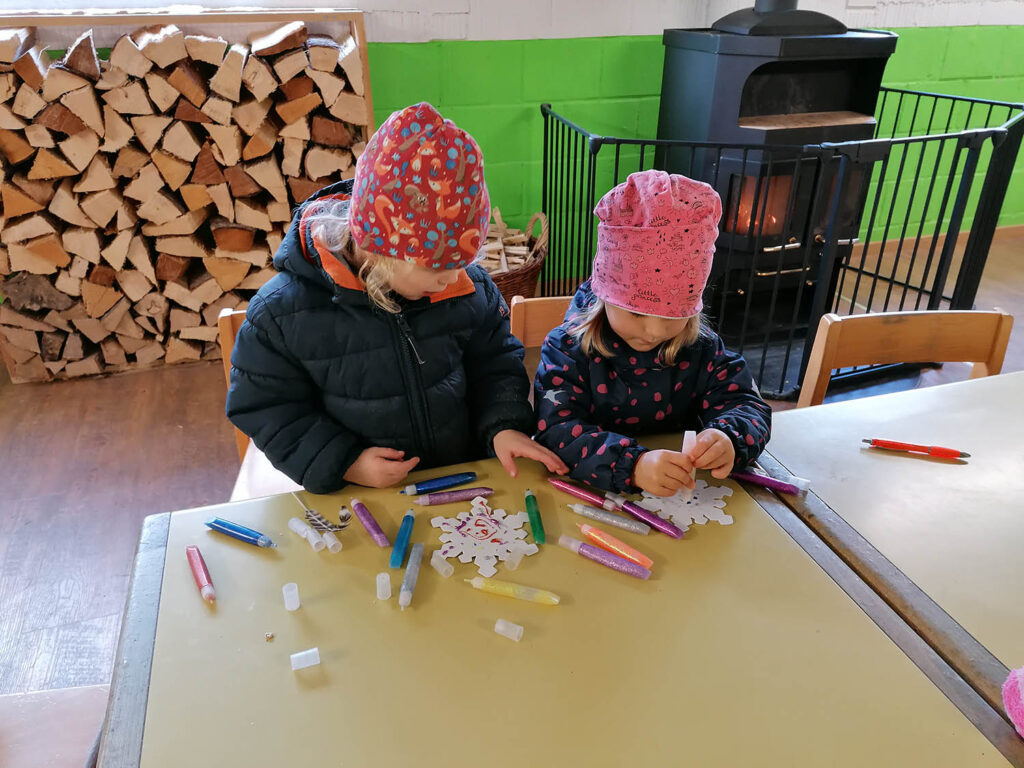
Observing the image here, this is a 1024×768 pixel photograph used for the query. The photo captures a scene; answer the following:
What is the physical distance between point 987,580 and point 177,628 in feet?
3.01

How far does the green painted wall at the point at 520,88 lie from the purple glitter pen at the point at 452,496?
2265 millimetres

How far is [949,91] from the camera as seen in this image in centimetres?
375

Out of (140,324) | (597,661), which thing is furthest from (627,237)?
(140,324)

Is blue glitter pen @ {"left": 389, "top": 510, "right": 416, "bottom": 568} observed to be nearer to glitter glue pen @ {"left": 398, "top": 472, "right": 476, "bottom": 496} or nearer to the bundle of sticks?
glitter glue pen @ {"left": 398, "top": 472, "right": 476, "bottom": 496}

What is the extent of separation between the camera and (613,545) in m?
0.88

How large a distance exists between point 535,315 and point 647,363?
37cm

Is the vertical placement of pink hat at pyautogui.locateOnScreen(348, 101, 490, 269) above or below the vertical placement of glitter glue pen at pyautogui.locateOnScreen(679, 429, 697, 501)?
above

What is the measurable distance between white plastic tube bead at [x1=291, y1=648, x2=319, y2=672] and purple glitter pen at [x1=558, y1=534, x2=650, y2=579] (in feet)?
1.03

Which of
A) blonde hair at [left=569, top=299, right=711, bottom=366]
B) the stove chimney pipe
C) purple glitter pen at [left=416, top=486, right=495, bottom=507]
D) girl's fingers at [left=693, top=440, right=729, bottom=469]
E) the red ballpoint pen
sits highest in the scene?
the stove chimney pipe

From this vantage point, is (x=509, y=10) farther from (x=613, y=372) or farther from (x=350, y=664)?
(x=350, y=664)

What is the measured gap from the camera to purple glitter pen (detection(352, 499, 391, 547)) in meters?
0.88

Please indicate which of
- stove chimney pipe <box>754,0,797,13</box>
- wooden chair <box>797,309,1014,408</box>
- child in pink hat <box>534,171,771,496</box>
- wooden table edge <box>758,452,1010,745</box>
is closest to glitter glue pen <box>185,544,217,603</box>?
child in pink hat <box>534,171,771,496</box>

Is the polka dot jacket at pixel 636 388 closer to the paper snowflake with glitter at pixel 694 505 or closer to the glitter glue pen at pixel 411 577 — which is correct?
the paper snowflake with glitter at pixel 694 505

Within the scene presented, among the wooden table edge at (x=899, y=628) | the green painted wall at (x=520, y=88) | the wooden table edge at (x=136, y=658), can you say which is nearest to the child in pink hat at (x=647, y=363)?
the wooden table edge at (x=899, y=628)
